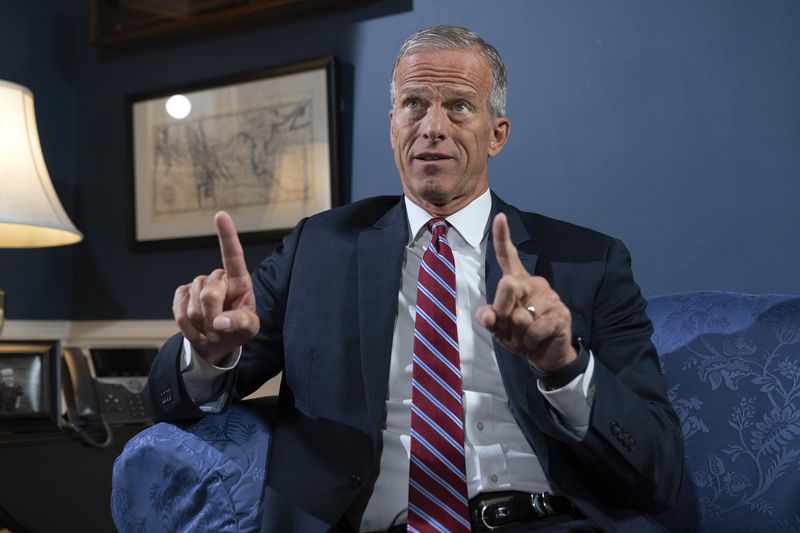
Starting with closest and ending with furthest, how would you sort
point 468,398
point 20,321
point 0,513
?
1. point 468,398
2. point 0,513
3. point 20,321

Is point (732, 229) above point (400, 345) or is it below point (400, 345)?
above

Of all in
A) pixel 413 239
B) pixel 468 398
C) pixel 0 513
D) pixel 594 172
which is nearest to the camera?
pixel 468 398

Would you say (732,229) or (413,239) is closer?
(413,239)

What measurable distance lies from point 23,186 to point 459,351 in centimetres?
143

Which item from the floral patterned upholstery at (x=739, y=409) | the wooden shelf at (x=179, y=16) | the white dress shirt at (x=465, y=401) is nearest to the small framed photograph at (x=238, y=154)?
the wooden shelf at (x=179, y=16)

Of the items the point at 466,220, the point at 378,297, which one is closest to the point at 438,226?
the point at 466,220

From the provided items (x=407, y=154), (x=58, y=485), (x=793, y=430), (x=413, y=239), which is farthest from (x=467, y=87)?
(x=58, y=485)

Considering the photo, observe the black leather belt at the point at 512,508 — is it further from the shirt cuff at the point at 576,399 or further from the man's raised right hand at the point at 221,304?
the man's raised right hand at the point at 221,304

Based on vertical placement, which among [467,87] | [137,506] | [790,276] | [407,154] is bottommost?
[137,506]

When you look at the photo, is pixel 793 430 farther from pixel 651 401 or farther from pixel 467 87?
pixel 467 87

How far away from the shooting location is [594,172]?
221 centimetres

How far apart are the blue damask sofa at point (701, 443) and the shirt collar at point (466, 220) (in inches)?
16.5

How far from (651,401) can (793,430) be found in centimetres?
29

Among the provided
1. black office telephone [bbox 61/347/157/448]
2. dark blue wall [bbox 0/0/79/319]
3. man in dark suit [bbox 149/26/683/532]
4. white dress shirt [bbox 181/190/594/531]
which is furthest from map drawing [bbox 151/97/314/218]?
white dress shirt [bbox 181/190/594/531]
